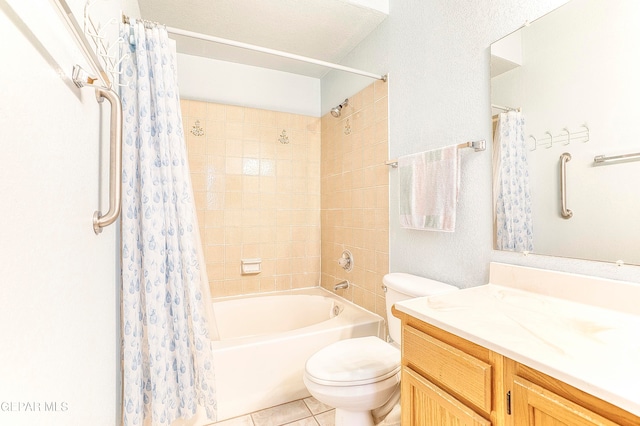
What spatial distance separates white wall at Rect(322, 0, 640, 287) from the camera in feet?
3.93

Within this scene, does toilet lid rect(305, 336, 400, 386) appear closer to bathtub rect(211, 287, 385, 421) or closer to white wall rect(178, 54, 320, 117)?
bathtub rect(211, 287, 385, 421)

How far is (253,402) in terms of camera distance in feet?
5.23

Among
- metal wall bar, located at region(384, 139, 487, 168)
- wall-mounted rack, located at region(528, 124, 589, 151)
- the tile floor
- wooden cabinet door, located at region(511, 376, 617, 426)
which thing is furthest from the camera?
the tile floor

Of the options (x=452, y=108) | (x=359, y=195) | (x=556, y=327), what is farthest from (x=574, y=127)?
(x=359, y=195)

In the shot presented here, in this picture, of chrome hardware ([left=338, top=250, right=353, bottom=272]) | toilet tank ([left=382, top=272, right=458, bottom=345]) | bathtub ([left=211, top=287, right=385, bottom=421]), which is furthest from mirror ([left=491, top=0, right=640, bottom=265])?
chrome hardware ([left=338, top=250, right=353, bottom=272])

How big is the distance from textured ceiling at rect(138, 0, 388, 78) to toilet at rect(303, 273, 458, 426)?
1.70 metres

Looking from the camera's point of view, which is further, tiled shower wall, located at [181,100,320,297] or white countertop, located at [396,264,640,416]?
tiled shower wall, located at [181,100,320,297]

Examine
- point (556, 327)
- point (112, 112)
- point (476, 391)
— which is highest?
point (112, 112)

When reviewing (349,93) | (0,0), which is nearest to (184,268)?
(0,0)

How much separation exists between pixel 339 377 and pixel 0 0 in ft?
4.36

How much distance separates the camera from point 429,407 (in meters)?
0.84

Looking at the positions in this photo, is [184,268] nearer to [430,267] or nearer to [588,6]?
[430,267]

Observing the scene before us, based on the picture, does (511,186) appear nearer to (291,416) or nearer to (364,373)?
(364,373)

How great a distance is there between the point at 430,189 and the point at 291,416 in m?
1.44
